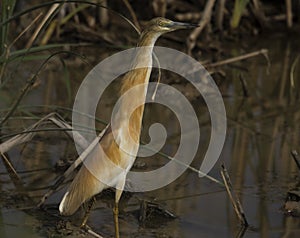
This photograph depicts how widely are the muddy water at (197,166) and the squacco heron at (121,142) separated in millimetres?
187

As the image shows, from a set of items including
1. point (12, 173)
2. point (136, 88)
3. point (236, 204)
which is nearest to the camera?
point (136, 88)

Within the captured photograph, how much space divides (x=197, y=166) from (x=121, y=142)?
1.07 m

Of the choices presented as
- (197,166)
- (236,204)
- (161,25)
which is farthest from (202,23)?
(161,25)

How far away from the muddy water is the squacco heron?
0.19m

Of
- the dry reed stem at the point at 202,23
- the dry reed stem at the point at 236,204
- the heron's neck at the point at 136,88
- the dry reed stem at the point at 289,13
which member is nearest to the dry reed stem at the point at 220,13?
the dry reed stem at the point at 202,23

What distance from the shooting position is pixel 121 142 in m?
3.00

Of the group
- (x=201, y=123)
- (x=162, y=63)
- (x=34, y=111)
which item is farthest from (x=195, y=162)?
(x=162, y=63)

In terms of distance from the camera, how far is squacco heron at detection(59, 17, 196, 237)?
294 cm

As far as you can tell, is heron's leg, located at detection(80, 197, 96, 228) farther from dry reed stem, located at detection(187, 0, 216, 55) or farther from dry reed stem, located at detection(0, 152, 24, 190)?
dry reed stem, located at detection(187, 0, 216, 55)

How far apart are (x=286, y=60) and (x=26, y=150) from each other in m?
2.67

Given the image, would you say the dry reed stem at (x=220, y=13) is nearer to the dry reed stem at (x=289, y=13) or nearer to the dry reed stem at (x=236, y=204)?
the dry reed stem at (x=289, y=13)

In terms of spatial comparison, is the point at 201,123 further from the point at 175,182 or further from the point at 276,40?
the point at 276,40

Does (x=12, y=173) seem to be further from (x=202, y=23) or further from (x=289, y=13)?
(x=289, y=13)

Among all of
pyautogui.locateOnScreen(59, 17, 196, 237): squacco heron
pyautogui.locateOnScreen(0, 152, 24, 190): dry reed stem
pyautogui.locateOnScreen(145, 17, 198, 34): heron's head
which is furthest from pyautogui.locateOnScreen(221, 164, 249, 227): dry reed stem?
pyautogui.locateOnScreen(0, 152, 24, 190): dry reed stem
